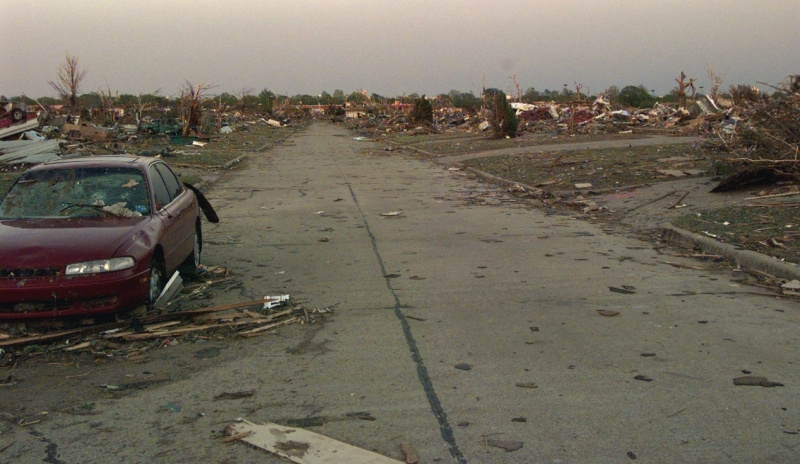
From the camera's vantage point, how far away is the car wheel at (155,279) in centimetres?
697

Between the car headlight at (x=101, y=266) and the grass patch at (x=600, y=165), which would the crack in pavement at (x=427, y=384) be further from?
the grass patch at (x=600, y=165)

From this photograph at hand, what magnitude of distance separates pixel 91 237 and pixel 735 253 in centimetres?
767

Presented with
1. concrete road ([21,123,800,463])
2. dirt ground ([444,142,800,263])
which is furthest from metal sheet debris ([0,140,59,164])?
concrete road ([21,123,800,463])

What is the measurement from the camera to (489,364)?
221 inches

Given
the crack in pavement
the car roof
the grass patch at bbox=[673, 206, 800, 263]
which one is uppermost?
the car roof

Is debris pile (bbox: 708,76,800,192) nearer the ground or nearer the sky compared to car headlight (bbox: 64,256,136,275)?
nearer the sky

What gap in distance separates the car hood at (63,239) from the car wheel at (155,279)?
12.0 inches

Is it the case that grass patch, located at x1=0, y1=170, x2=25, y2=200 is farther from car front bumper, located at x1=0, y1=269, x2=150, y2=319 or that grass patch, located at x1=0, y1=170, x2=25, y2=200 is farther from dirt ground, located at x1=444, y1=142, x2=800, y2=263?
dirt ground, located at x1=444, y1=142, x2=800, y2=263

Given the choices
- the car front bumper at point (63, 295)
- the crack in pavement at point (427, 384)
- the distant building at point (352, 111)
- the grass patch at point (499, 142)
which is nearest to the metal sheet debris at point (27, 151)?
the grass patch at point (499, 142)

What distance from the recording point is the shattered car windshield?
7.55 metres

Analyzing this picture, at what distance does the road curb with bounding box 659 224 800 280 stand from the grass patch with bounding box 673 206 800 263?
0.17 meters

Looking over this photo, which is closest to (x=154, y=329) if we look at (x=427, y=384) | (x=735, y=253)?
(x=427, y=384)

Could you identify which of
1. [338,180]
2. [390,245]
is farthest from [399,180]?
[390,245]

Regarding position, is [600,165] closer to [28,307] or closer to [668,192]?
[668,192]
